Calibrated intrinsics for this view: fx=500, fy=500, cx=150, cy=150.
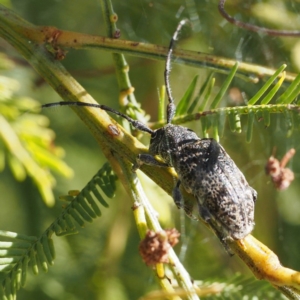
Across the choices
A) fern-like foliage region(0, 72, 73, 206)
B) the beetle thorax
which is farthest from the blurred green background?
the beetle thorax

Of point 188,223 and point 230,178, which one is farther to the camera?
point 188,223

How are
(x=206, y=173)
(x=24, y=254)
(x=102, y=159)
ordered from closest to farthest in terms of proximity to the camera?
(x=24, y=254) → (x=206, y=173) → (x=102, y=159)

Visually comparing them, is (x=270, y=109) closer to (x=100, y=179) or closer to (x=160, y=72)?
(x=100, y=179)

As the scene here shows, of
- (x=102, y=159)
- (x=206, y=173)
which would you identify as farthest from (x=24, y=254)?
(x=102, y=159)

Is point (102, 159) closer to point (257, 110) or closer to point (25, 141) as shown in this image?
point (25, 141)

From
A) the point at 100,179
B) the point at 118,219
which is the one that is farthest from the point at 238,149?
the point at 100,179

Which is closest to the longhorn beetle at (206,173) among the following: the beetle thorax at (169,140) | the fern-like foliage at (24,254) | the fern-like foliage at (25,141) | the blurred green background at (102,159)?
the beetle thorax at (169,140)
